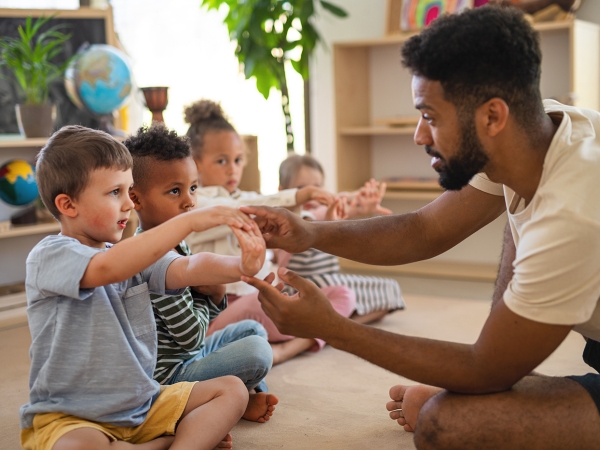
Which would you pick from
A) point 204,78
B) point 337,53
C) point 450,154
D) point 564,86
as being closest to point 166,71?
point 204,78

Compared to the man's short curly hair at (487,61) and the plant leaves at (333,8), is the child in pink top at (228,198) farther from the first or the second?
the plant leaves at (333,8)

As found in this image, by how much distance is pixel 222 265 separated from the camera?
142cm

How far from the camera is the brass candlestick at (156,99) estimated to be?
2988 millimetres

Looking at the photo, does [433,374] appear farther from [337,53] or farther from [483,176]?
[337,53]

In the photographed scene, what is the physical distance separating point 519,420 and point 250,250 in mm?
609

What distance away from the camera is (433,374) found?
1.33 m

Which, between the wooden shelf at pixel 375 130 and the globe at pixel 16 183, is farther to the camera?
the wooden shelf at pixel 375 130

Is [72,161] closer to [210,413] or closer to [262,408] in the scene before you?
[210,413]

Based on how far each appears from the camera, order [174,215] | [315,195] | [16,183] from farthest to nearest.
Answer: [16,183] < [315,195] < [174,215]

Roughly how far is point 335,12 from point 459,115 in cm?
287

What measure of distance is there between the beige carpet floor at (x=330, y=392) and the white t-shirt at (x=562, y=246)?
1.87 ft

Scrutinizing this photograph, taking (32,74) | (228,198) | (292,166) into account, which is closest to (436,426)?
(228,198)

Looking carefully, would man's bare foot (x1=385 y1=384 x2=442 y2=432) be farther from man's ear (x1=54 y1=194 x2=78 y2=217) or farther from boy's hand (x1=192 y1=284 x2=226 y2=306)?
man's ear (x1=54 y1=194 x2=78 y2=217)

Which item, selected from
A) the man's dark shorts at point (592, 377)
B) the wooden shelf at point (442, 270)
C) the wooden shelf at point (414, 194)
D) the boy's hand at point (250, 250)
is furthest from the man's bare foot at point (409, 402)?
the wooden shelf at point (414, 194)
